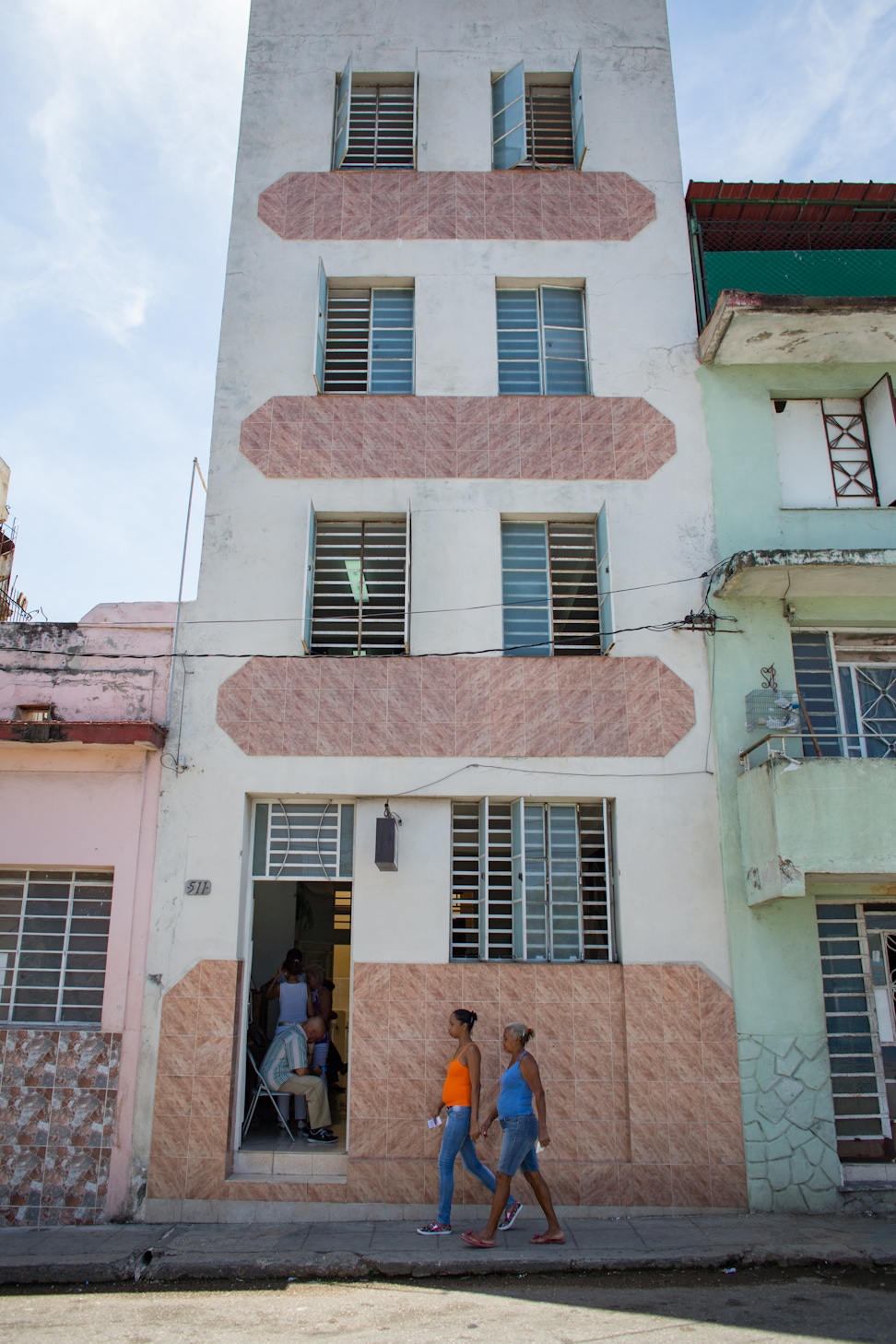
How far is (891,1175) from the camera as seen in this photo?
332 inches

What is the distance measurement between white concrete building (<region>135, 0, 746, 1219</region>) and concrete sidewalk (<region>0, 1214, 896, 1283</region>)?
466mm

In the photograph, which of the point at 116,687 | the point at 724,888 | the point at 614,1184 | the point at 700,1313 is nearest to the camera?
the point at 700,1313

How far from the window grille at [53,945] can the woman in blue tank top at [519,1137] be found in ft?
13.2

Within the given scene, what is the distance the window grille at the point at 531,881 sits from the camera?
29.2 ft

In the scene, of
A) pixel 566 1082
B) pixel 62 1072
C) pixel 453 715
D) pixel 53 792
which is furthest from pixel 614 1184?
pixel 53 792

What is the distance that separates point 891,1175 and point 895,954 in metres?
1.92

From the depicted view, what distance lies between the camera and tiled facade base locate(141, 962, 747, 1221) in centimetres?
816

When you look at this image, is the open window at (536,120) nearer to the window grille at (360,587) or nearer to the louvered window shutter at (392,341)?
the louvered window shutter at (392,341)

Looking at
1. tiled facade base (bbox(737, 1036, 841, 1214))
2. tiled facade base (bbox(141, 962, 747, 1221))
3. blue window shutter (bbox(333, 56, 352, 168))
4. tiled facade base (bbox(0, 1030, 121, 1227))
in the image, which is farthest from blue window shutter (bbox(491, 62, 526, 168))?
tiled facade base (bbox(0, 1030, 121, 1227))

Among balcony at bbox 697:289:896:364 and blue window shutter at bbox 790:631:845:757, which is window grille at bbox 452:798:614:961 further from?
balcony at bbox 697:289:896:364

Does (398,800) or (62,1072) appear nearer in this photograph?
(62,1072)

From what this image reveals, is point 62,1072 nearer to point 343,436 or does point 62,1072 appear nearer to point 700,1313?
point 700,1313

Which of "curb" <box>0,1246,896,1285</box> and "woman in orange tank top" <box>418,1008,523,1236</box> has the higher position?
"woman in orange tank top" <box>418,1008,523,1236</box>

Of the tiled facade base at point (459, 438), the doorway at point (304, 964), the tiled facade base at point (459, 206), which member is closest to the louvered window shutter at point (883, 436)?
the tiled facade base at point (459, 438)
